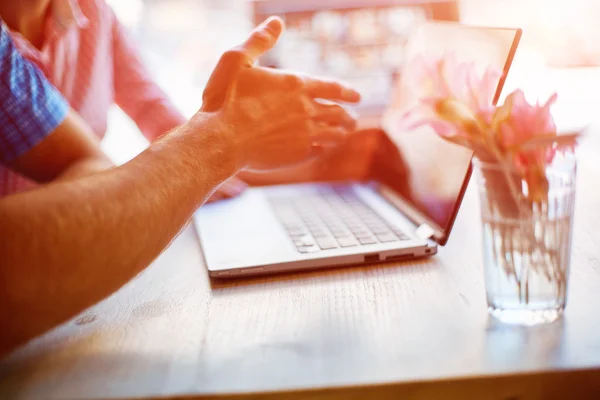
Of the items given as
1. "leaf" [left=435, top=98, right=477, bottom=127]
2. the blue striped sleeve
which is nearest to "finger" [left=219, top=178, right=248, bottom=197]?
the blue striped sleeve

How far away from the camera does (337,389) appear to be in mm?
450

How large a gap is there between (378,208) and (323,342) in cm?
40

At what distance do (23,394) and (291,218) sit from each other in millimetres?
465

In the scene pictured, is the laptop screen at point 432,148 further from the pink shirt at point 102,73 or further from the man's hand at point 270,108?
the pink shirt at point 102,73

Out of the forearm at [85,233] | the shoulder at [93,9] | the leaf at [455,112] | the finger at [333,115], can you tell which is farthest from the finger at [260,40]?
the shoulder at [93,9]

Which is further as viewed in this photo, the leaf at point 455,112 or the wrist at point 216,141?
the wrist at point 216,141

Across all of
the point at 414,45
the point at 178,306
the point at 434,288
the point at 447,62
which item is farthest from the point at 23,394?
the point at 414,45

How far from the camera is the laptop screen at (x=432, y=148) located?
71 cm

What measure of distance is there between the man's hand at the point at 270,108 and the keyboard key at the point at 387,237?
0.16 metres

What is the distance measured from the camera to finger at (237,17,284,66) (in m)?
0.77

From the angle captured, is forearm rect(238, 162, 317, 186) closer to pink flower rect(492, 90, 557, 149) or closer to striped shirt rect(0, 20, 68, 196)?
striped shirt rect(0, 20, 68, 196)

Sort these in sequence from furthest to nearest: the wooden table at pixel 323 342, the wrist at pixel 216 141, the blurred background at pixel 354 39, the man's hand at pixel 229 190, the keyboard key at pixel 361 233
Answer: the blurred background at pixel 354 39 < the man's hand at pixel 229 190 < the keyboard key at pixel 361 233 < the wrist at pixel 216 141 < the wooden table at pixel 323 342

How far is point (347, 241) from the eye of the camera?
74 cm

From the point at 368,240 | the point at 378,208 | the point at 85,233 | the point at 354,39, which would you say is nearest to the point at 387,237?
the point at 368,240
